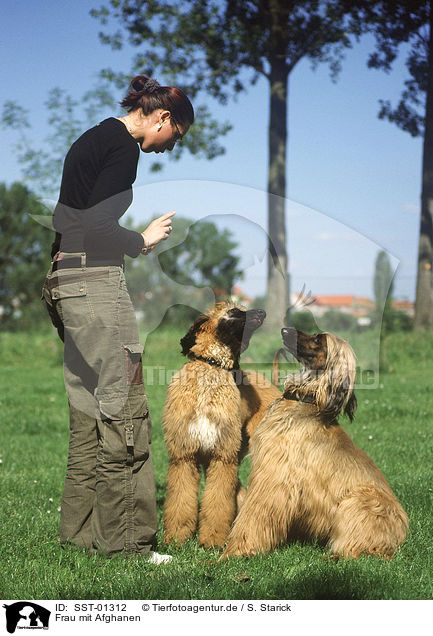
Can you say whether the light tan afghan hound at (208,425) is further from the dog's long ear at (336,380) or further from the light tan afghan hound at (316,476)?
the dog's long ear at (336,380)

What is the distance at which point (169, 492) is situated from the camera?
14.0 feet

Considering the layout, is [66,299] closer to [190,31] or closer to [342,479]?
[342,479]

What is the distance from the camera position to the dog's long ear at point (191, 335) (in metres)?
4.33

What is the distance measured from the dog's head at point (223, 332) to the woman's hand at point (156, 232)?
84 cm

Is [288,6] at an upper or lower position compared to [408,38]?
upper

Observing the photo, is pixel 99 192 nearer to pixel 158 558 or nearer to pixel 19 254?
pixel 158 558

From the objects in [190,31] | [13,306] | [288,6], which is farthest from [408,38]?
[13,306]

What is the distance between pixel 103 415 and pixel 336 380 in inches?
53.6

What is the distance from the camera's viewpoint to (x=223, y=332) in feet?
14.0

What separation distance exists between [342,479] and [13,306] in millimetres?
24392

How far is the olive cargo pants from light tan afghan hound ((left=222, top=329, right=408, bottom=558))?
67 centimetres

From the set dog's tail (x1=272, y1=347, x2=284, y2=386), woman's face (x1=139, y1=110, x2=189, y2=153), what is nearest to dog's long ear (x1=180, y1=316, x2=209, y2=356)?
dog's tail (x1=272, y1=347, x2=284, y2=386)
